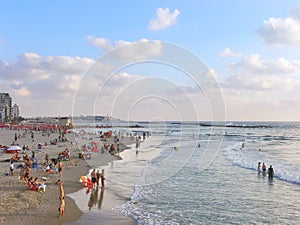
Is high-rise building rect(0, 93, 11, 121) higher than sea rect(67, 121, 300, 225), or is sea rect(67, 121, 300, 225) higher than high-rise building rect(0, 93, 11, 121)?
high-rise building rect(0, 93, 11, 121)

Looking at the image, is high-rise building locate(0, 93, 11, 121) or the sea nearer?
the sea

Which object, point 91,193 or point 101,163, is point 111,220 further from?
point 101,163

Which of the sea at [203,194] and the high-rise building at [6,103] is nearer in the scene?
the sea at [203,194]

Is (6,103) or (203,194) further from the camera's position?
(6,103)

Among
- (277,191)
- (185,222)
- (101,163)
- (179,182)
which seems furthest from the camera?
(101,163)

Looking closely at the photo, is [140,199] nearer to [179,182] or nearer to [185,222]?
[185,222]

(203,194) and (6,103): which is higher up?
(6,103)

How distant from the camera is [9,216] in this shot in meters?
11.1

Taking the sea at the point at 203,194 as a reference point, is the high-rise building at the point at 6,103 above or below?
above

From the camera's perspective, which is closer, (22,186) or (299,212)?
(299,212)

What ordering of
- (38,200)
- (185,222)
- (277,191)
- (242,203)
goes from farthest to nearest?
(277,191), (242,203), (38,200), (185,222)

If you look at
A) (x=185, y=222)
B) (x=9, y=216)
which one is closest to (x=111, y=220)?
(x=185, y=222)

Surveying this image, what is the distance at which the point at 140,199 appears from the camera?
15.2m

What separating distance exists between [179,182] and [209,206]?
19.1ft
